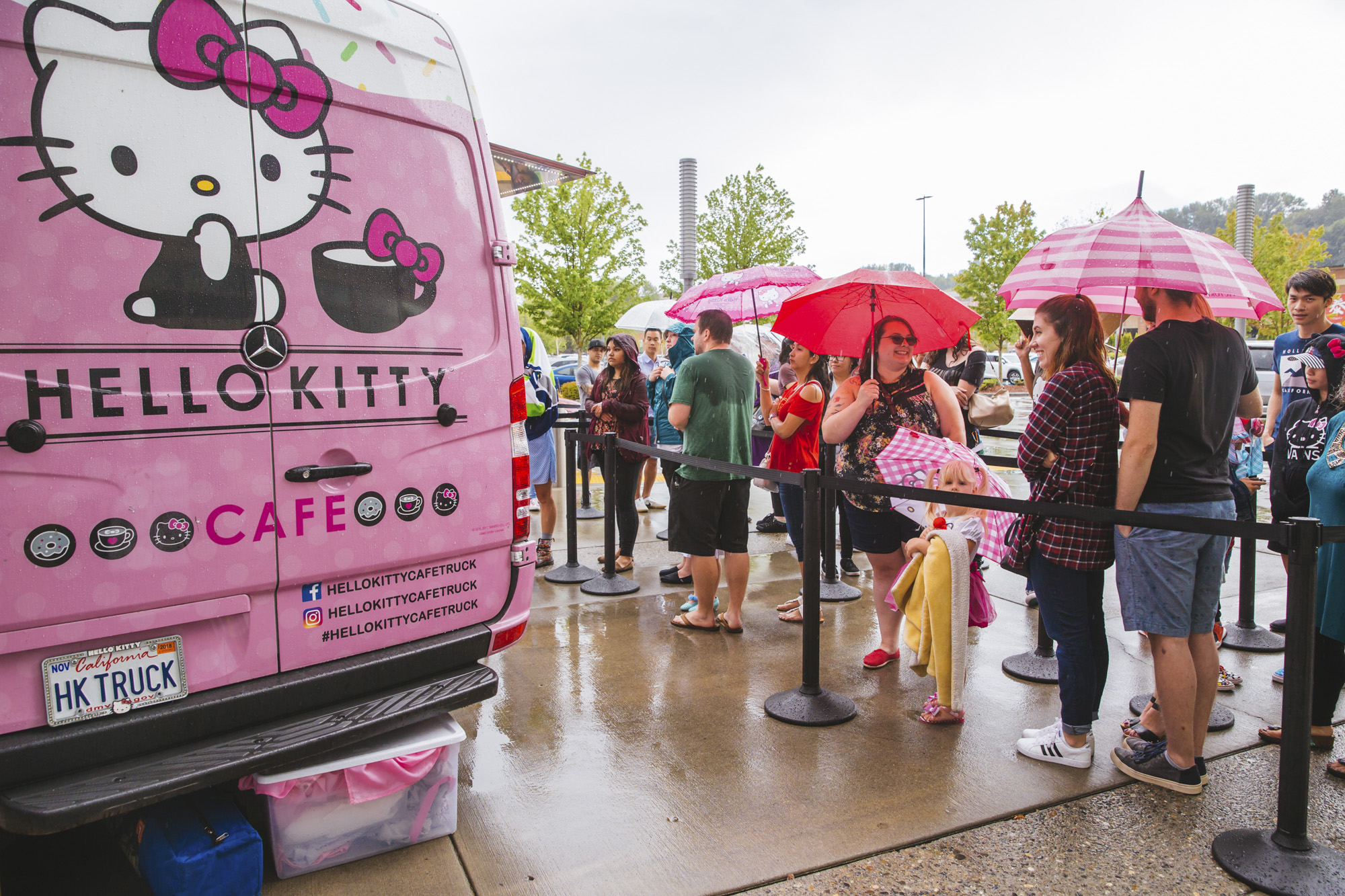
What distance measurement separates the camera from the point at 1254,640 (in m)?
4.58

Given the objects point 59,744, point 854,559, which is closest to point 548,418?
point 854,559

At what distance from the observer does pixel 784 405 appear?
17.4 ft

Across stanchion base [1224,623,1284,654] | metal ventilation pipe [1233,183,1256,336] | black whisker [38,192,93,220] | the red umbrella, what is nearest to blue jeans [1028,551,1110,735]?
the red umbrella

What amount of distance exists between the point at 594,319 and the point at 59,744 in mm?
20600

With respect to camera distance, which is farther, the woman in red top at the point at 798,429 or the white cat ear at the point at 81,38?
the woman in red top at the point at 798,429

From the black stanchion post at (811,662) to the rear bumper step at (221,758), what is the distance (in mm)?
1468

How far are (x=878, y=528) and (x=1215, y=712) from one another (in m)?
1.65

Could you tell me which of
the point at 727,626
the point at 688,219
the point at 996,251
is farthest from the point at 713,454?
the point at 996,251

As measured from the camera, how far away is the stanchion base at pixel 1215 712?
364 cm

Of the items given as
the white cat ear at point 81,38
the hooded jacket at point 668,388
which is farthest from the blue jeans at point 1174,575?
the hooded jacket at point 668,388

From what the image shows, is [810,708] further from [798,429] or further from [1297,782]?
[798,429]

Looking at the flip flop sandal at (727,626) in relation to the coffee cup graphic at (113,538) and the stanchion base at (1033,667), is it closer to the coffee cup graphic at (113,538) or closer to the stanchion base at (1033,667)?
the stanchion base at (1033,667)

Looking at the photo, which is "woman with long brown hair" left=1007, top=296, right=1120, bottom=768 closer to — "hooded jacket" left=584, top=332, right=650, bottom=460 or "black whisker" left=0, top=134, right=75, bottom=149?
"black whisker" left=0, top=134, right=75, bottom=149

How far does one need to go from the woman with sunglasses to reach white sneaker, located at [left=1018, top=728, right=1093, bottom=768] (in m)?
1.13
